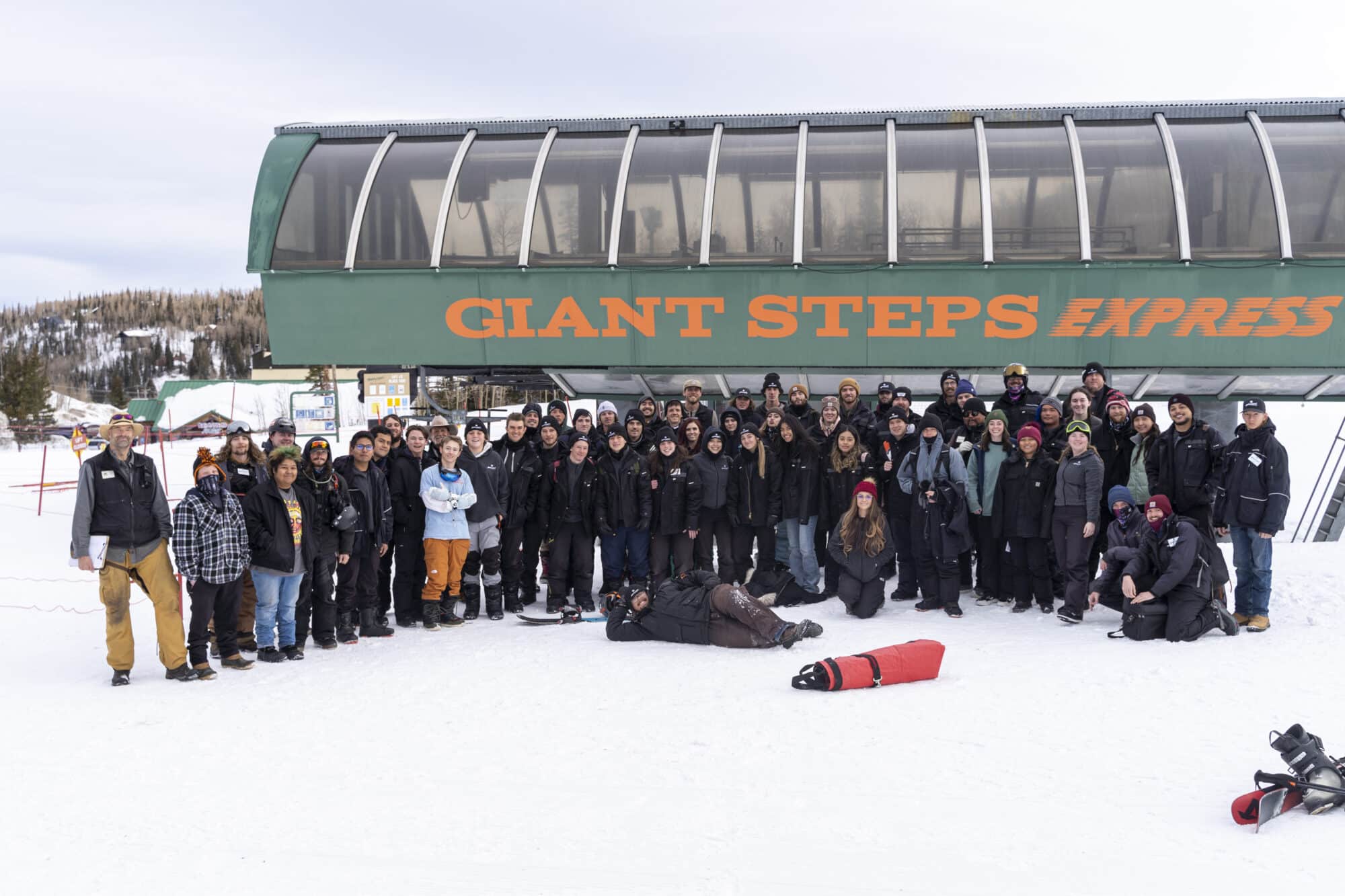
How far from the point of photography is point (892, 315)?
9.47m

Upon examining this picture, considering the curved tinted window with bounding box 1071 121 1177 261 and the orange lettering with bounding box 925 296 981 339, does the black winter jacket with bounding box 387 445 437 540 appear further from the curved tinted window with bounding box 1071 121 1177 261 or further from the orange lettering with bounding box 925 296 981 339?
the curved tinted window with bounding box 1071 121 1177 261

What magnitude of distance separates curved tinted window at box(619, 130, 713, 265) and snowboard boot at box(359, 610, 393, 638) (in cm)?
459

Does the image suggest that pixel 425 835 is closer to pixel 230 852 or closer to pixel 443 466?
pixel 230 852

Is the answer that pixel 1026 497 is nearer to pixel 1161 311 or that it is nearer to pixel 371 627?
pixel 1161 311

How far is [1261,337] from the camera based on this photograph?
30.0 feet

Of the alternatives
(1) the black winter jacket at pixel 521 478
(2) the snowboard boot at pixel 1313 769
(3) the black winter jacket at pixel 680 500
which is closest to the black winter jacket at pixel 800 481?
(3) the black winter jacket at pixel 680 500

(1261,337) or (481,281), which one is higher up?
(481,281)

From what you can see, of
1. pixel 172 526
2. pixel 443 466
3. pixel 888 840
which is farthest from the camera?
pixel 443 466

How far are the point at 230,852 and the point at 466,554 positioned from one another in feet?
13.6

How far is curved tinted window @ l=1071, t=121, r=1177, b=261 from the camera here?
30.0 feet

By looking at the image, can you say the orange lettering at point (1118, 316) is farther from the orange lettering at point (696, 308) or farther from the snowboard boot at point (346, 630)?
the snowboard boot at point (346, 630)

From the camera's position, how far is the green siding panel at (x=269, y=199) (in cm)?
991

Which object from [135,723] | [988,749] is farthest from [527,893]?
[135,723]

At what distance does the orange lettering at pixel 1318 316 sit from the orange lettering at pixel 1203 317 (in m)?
0.73
